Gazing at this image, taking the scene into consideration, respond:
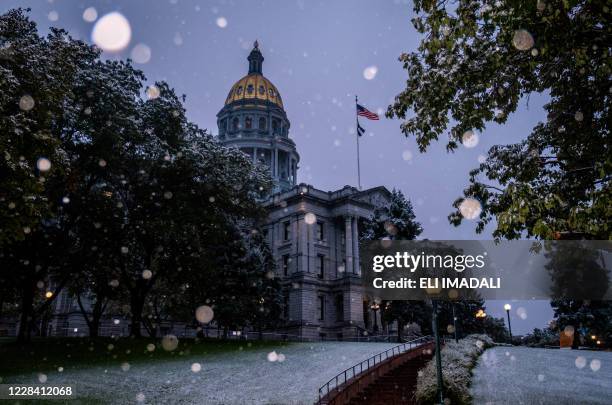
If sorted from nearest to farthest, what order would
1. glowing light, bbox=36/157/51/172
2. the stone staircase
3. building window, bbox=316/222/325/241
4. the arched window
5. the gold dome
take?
1. glowing light, bbox=36/157/51/172
2. the stone staircase
3. building window, bbox=316/222/325/241
4. the arched window
5. the gold dome

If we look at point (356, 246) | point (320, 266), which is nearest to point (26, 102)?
point (320, 266)

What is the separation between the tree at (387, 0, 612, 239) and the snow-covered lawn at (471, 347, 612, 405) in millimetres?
6671

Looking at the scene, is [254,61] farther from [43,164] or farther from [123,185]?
[43,164]

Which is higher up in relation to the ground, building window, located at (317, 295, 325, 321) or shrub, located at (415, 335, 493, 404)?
building window, located at (317, 295, 325, 321)

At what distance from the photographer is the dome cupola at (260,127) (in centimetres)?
9612

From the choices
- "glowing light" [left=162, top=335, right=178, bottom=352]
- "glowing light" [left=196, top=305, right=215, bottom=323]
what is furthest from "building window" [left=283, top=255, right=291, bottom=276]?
"glowing light" [left=162, top=335, right=178, bottom=352]

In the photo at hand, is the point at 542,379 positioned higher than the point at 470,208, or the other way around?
the point at 470,208

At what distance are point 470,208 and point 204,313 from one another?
29091 mm

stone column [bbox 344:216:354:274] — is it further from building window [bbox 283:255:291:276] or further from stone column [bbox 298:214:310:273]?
building window [bbox 283:255:291:276]

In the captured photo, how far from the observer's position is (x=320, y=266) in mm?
65562

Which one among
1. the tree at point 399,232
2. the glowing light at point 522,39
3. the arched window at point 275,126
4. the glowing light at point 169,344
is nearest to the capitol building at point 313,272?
the tree at point 399,232

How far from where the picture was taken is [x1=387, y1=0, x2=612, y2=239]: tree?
29.5 feet

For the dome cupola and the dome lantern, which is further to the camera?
the dome lantern

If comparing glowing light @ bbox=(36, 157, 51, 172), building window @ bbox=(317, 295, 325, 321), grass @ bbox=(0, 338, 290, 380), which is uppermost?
glowing light @ bbox=(36, 157, 51, 172)
